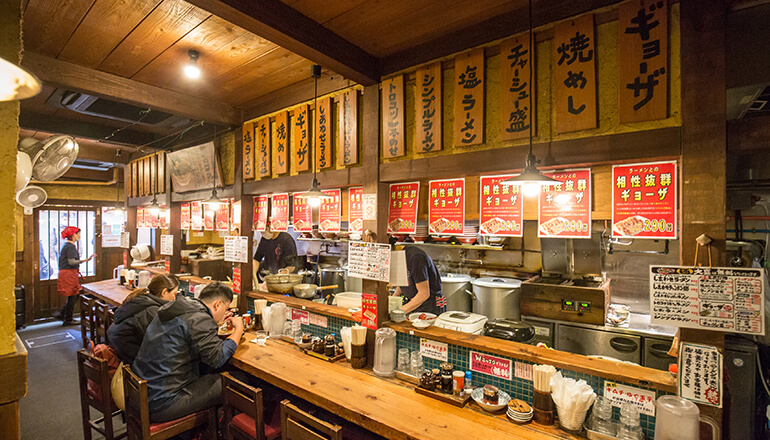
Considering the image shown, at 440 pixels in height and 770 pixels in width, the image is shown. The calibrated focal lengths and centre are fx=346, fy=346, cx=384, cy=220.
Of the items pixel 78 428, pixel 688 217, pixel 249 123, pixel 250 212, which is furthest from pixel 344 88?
pixel 78 428

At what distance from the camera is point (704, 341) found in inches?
83.7

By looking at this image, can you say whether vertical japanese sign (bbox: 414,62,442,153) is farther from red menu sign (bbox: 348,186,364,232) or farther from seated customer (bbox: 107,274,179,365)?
seated customer (bbox: 107,274,179,365)

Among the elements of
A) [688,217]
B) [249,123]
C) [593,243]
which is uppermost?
[249,123]

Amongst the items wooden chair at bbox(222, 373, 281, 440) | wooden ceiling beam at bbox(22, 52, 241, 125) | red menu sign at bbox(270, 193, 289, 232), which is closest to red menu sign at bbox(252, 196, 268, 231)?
red menu sign at bbox(270, 193, 289, 232)

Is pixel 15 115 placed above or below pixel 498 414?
above

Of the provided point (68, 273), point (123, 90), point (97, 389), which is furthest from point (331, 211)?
Answer: point (68, 273)

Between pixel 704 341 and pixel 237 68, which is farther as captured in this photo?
pixel 237 68

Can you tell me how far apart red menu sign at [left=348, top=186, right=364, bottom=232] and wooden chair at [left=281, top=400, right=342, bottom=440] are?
2122 mm

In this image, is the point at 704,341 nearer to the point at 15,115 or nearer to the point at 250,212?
the point at 15,115

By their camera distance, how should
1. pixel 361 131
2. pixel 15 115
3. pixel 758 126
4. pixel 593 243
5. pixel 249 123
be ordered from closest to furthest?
pixel 15 115 → pixel 758 126 → pixel 361 131 → pixel 249 123 → pixel 593 243

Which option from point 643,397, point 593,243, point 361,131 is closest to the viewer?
point 643,397

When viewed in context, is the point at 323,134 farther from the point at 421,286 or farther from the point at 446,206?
the point at 421,286

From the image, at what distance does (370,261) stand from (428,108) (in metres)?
1.61

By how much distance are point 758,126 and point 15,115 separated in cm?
412
